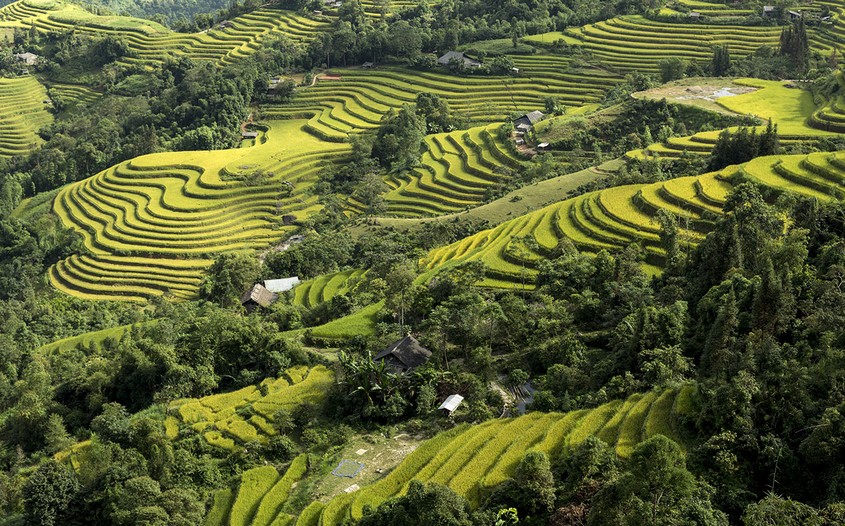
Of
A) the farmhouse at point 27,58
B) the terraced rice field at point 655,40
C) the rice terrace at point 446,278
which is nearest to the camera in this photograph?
the rice terrace at point 446,278

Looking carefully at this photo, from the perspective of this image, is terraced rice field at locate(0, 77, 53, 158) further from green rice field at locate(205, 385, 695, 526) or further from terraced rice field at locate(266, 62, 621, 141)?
green rice field at locate(205, 385, 695, 526)

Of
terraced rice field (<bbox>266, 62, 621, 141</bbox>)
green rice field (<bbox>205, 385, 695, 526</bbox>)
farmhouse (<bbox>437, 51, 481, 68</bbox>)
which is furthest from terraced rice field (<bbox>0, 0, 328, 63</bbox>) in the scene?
green rice field (<bbox>205, 385, 695, 526</bbox>)

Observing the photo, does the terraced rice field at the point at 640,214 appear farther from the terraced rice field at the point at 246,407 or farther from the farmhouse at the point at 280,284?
the farmhouse at the point at 280,284

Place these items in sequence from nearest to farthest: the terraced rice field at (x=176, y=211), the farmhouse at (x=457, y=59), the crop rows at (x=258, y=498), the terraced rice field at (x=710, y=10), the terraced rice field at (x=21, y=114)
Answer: the crop rows at (x=258, y=498) < the terraced rice field at (x=176, y=211) < the terraced rice field at (x=710, y=10) < the farmhouse at (x=457, y=59) < the terraced rice field at (x=21, y=114)

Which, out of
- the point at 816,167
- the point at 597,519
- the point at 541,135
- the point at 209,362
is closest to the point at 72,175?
the point at 541,135

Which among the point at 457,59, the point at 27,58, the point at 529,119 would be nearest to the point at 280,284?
the point at 529,119

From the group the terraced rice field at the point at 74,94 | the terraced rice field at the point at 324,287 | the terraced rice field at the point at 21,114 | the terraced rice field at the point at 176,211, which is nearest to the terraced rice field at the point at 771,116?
the terraced rice field at the point at 324,287

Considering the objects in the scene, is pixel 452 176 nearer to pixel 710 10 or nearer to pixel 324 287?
pixel 324 287
